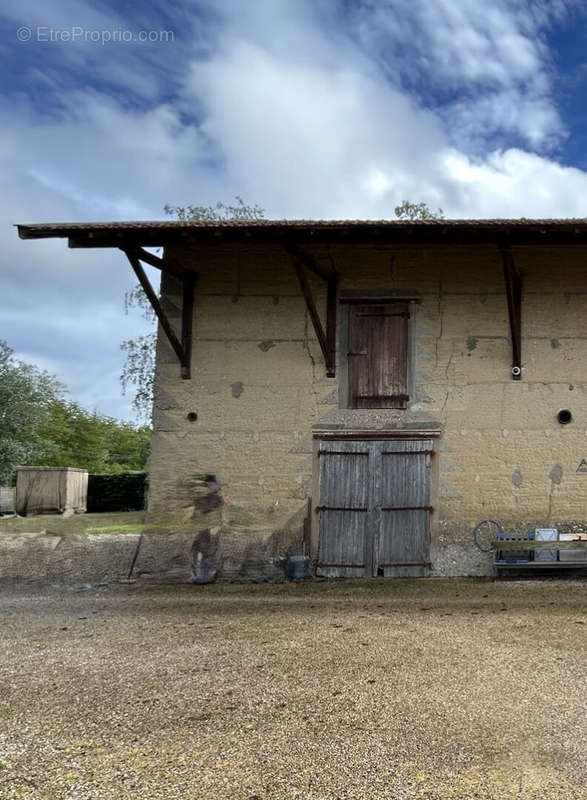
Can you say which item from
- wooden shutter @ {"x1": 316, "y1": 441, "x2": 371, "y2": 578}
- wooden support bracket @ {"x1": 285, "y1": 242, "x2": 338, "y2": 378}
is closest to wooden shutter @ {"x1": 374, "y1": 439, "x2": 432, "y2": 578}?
wooden shutter @ {"x1": 316, "y1": 441, "x2": 371, "y2": 578}

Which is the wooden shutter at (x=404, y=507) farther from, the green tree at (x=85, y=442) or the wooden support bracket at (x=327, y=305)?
the green tree at (x=85, y=442)

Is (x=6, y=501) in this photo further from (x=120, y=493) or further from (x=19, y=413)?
(x=19, y=413)

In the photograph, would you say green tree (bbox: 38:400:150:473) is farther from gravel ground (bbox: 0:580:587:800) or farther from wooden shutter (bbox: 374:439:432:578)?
gravel ground (bbox: 0:580:587:800)

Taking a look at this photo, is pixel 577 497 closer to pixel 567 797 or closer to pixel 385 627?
pixel 385 627

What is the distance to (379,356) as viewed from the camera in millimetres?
8797

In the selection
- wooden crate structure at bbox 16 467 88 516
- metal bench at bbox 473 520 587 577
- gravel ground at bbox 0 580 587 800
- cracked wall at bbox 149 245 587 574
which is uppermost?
cracked wall at bbox 149 245 587 574

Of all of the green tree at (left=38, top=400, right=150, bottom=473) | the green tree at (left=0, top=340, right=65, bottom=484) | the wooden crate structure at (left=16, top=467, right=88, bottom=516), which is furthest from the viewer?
the green tree at (left=38, top=400, right=150, bottom=473)

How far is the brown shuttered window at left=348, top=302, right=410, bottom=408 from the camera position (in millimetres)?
8734

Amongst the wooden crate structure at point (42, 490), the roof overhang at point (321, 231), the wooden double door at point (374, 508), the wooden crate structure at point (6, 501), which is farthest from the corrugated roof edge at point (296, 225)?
the wooden crate structure at point (6, 501)

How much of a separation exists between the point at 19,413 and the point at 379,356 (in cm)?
1811

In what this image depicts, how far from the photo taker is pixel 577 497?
8328 millimetres

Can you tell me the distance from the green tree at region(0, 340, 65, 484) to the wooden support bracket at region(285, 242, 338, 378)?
663 inches

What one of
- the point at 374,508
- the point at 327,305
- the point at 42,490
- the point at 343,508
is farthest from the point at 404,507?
the point at 42,490

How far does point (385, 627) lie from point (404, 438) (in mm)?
3338
